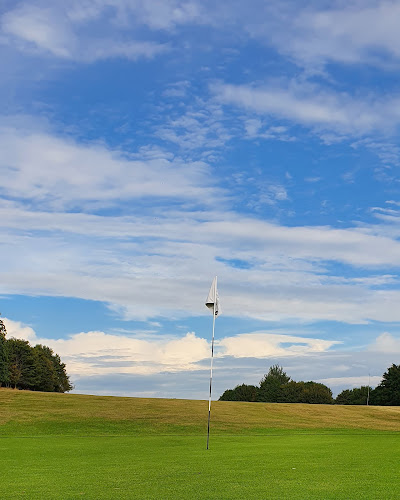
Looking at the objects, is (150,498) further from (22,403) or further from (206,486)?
(22,403)

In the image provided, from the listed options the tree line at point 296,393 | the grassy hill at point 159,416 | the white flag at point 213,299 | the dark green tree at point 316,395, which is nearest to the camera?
the white flag at point 213,299

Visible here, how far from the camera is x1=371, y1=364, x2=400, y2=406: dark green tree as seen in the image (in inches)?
4242

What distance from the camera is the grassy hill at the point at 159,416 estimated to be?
1719 inches

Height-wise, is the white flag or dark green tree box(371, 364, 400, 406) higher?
the white flag

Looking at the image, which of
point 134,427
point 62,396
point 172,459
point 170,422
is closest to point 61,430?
point 134,427

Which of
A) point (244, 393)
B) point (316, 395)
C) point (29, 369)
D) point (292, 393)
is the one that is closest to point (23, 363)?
point (29, 369)

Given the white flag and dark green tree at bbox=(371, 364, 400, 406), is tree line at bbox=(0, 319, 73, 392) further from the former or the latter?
the white flag

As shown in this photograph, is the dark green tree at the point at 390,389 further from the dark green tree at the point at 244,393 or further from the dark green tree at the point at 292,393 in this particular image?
the dark green tree at the point at 244,393

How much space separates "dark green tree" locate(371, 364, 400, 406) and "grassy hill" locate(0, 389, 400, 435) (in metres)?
46.4

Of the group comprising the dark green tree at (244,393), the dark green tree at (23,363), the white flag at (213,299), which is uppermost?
the white flag at (213,299)

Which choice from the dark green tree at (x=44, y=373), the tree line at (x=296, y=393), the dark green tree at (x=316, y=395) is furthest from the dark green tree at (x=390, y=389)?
the dark green tree at (x=44, y=373)

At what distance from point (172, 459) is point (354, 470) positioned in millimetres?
5883

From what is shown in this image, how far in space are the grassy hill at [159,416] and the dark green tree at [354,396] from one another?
7419 centimetres

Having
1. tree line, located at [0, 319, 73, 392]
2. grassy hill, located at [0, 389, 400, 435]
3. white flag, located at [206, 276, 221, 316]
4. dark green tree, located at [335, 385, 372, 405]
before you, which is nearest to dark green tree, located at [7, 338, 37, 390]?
tree line, located at [0, 319, 73, 392]
